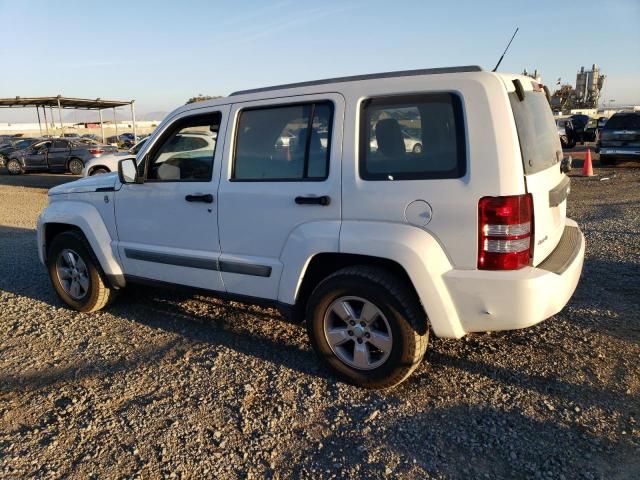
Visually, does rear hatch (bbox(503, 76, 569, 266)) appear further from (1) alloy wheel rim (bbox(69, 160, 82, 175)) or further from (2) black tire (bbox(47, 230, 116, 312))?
(1) alloy wheel rim (bbox(69, 160, 82, 175))

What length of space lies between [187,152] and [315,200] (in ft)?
4.72

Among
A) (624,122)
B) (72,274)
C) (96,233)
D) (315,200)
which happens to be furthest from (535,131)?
(624,122)

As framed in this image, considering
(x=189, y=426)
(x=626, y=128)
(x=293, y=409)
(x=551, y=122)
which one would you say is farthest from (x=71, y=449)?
(x=626, y=128)

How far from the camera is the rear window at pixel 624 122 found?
630 inches

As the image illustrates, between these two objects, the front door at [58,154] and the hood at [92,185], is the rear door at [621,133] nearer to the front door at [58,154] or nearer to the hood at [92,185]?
the hood at [92,185]

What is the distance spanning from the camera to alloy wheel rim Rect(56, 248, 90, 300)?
4859mm

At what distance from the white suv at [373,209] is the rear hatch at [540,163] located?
18 millimetres

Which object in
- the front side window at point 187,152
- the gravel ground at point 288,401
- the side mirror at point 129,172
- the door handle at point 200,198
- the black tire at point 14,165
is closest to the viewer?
the gravel ground at point 288,401

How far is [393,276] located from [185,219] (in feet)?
5.75

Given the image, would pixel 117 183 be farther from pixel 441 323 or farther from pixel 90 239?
pixel 441 323

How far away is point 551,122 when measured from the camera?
12.3ft

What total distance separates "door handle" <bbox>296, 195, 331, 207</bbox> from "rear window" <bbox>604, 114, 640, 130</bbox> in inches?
642

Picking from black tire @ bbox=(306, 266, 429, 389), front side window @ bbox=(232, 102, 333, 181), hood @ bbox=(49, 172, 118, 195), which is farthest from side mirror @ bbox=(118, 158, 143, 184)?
black tire @ bbox=(306, 266, 429, 389)

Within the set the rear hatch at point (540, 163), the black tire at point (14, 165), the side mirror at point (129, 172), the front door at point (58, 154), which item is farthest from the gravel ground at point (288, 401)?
the black tire at point (14, 165)
